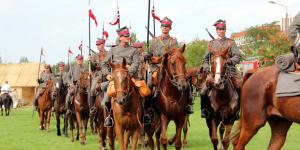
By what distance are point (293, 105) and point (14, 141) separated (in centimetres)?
1216

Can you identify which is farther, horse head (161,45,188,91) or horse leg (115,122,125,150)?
horse head (161,45,188,91)

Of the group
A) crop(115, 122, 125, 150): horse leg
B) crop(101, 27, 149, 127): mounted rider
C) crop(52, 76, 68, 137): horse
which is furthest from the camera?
crop(52, 76, 68, 137): horse

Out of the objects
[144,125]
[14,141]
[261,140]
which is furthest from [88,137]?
[144,125]

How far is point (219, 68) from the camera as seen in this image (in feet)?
38.1

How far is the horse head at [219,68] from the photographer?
38.2ft

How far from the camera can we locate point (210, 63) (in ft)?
40.8

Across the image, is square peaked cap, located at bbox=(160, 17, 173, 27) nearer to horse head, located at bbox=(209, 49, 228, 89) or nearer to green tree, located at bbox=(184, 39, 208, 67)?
horse head, located at bbox=(209, 49, 228, 89)

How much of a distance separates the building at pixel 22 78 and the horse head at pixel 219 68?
1974 inches

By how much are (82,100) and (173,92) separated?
5937 mm

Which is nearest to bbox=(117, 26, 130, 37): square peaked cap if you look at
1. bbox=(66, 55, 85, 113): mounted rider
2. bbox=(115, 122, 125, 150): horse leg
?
bbox=(115, 122, 125, 150): horse leg

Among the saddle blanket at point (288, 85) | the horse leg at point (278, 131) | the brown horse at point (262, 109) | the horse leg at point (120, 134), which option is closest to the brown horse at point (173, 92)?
the horse leg at point (120, 134)

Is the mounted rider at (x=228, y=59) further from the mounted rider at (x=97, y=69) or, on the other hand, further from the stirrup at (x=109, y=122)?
the mounted rider at (x=97, y=69)

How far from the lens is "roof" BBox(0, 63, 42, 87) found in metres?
62.2

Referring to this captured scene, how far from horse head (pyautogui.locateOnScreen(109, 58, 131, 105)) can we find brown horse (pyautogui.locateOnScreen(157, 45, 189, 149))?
1386 millimetres
